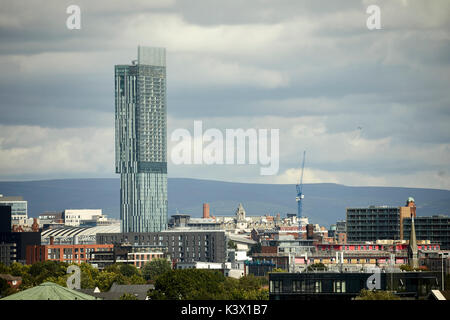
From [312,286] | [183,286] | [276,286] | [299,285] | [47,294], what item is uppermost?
[47,294]

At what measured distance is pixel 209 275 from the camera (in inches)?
6471

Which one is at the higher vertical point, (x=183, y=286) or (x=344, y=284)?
(x=344, y=284)

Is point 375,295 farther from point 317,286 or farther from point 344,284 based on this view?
point 344,284

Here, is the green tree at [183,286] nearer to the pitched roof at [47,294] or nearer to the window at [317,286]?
the window at [317,286]

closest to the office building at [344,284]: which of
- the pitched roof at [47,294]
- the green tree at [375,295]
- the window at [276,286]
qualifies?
the window at [276,286]

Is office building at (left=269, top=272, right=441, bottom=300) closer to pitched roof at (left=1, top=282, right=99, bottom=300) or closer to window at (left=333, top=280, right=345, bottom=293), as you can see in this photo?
Result: window at (left=333, top=280, right=345, bottom=293)

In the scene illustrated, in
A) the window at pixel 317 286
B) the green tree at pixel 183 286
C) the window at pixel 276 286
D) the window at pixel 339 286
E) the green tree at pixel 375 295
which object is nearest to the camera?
the green tree at pixel 375 295

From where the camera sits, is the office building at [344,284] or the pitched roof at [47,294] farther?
the office building at [344,284]

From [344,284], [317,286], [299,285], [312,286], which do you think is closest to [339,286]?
[344,284]

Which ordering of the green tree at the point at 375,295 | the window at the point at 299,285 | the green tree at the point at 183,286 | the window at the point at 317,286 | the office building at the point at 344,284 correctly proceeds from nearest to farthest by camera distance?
1. the green tree at the point at 375,295
2. the office building at the point at 344,284
3. the window at the point at 317,286
4. the window at the point at 299,285
5. the green tree at the point at 183,286
